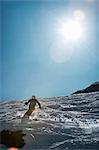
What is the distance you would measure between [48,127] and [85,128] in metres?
1.94

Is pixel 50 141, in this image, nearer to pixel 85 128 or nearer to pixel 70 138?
pixel 70 138

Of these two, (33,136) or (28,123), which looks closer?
(33,136)

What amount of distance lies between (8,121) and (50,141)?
3.93m

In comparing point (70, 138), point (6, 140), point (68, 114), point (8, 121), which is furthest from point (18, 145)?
point (68, 114)

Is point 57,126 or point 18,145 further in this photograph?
point 57,126

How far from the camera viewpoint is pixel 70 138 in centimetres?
1484

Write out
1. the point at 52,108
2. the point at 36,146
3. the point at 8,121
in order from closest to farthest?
the point at 36,146 < the point at 8,121 < the point at 52,108

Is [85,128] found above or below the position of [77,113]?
below

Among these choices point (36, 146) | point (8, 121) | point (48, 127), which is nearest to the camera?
point (36, 146)

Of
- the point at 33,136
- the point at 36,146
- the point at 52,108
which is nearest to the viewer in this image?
the point at 36,146

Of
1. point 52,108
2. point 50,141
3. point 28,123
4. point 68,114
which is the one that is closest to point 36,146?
point 50,141

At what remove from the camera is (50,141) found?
1438 cm

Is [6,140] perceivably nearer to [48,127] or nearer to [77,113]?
[48,127]

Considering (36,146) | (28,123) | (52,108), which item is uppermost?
(52,108)
